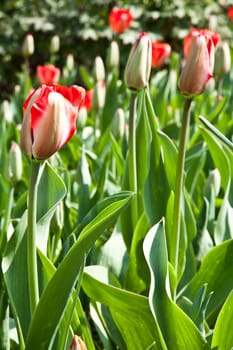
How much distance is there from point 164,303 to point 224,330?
12 cm

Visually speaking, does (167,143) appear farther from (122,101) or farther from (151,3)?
(151,3)

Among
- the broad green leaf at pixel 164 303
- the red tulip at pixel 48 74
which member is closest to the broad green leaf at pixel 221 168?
the broad green leaf at pixel 164 303

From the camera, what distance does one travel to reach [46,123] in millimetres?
1004

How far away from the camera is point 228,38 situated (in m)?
5.44

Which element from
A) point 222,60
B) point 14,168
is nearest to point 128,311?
point 14,168

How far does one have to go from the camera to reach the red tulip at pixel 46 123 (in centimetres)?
100

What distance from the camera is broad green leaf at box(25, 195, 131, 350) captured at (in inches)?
40.0

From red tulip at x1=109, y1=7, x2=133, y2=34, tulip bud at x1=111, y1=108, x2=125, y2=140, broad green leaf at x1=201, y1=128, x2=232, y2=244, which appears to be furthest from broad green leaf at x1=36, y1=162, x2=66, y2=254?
red tulip at x1=109, y1=7, x2=133, y2=34

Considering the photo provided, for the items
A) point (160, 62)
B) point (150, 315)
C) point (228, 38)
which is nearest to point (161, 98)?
point (160, 62)

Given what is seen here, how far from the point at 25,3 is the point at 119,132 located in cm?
368

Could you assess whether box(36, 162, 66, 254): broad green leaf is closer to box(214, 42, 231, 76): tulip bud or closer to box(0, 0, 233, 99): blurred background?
box(214, 42, 231, 76): tulip bud

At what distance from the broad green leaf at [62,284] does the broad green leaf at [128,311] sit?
111mm

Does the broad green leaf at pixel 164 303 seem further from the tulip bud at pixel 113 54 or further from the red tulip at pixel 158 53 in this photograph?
the tulip bud at pixel 113 54

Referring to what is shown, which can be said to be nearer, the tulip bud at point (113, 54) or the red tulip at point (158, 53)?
the red tulip at point (158, 53)
